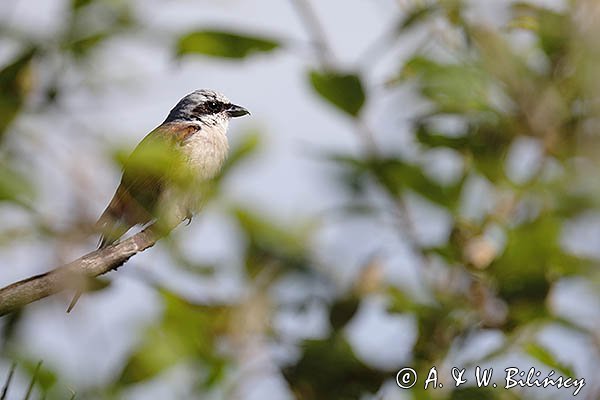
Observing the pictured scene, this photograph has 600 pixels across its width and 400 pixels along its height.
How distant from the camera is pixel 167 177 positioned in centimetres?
264

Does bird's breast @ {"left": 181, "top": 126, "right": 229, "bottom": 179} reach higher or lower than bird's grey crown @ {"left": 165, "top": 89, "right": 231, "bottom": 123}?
lower

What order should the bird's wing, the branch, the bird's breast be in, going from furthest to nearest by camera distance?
the bird's breast < the bird's wing < the branch

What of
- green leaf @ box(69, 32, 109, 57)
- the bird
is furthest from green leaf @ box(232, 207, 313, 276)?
green leaf @ box(69, 32, 109, 57)

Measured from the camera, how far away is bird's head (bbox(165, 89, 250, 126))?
186 inches

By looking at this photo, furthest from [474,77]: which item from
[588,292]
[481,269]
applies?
[588,292]

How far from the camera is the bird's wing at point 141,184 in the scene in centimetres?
237

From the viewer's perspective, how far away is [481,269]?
9.62 feet

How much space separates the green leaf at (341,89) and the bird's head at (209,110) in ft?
6.19

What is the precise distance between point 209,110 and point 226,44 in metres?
1.94

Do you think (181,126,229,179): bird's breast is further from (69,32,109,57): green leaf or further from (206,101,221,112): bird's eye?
(69,32,109,57): green leaf

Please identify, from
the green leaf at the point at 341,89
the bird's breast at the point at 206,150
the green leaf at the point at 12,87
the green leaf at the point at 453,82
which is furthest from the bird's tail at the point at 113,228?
the green leaf at the point at 453,82

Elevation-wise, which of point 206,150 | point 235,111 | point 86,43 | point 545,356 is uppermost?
point 86,43

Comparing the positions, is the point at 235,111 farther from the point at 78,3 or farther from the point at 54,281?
the point at 54,281

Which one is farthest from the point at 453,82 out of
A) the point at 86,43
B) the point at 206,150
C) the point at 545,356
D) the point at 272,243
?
the point at 206,150
